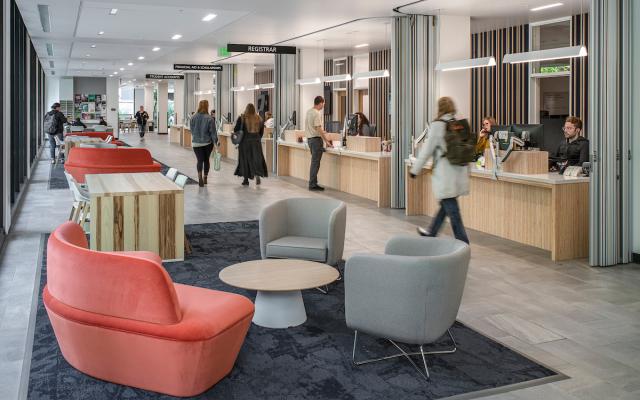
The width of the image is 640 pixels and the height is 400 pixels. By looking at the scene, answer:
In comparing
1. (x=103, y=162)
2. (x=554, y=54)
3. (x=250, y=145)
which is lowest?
(x=103, y=162)

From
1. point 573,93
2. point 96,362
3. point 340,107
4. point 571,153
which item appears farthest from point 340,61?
point 96,362

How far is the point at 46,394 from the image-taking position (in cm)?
356

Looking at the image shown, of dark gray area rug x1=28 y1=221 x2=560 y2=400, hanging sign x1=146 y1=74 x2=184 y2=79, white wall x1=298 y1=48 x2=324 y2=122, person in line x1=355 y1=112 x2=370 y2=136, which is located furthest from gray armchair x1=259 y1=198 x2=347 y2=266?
hanging sign x1=146 y1=74 x2=184 y2=79

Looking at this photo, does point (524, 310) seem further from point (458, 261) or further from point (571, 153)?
point (571, 153)

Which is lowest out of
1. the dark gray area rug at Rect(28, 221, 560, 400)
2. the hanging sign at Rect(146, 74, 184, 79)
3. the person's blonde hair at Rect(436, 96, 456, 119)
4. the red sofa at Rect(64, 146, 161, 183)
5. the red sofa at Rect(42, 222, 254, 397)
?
the dark gray area rug at Rect(28, 221, 560, 400)

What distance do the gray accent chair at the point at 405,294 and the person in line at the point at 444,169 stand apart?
227cm

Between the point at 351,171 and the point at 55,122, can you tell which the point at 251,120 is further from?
the point at 55,122

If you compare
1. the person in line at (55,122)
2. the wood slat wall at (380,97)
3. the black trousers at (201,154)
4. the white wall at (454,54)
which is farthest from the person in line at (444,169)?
the person in line at (55,122)

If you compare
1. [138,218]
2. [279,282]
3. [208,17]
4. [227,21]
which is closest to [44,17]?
[208,17]

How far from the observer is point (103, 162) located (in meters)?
9.54

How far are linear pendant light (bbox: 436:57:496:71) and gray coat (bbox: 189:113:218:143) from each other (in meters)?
4.98

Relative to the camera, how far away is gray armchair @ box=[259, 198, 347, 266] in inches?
223

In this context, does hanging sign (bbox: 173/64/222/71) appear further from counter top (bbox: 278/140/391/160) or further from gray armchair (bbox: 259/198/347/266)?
gray armchair (bbox: 259/198/347/266)

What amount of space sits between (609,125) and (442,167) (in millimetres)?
1759
